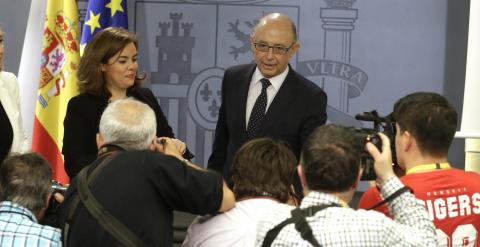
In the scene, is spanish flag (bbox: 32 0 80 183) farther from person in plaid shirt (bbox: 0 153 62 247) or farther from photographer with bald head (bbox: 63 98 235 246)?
photographer with bald head (bbox: 63 98 235 246)

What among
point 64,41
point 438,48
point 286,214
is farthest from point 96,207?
point 438,48

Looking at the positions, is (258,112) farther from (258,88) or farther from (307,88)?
(307,88)

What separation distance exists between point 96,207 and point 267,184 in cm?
60

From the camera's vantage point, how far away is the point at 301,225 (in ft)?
8.71

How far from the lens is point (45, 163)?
3408 mm

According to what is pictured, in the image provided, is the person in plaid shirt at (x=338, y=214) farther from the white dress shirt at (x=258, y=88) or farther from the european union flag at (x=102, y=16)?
the european union flag at (x=102, y=16)

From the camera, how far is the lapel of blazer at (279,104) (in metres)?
4.51

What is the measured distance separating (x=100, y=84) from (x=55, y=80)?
1689 mm

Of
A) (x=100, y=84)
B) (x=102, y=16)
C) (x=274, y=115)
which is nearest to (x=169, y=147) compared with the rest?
(x=100, y=84)

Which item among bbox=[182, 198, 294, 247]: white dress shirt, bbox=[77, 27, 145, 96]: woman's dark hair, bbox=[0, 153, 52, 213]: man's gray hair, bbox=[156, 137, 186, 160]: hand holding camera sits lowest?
bbox=[182, 198, 294, 247]: white dress shirt

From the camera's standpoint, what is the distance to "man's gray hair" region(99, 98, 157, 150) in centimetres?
324

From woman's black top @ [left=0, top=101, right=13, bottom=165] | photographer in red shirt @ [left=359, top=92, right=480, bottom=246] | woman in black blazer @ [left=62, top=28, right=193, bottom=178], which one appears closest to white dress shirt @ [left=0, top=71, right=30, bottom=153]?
woman's black top @ [left=0, top=101, right=13, bottom=165]

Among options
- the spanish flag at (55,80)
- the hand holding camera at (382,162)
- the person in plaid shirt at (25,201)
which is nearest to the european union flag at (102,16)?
the spanish flag at (55,80)

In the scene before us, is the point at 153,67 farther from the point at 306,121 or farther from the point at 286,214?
the point at 286,214
